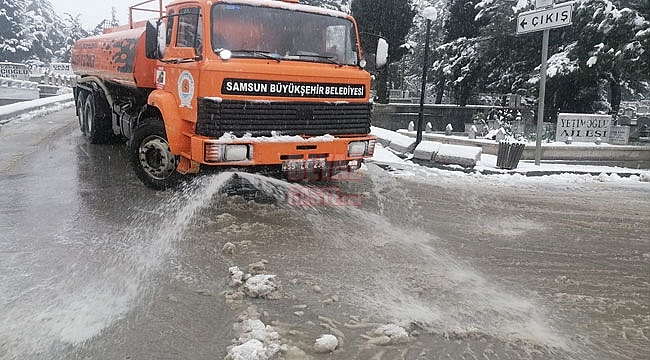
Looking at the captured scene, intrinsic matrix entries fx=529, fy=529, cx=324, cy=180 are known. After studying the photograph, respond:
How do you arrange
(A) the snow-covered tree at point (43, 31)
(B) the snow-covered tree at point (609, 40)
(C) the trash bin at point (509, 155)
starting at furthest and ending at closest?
1. (A) the snow-covered tree at point (43, 31)
2. (B) the snow-covered tree at point (609, 40)
3. (C) the trash bin at point (509, 155)

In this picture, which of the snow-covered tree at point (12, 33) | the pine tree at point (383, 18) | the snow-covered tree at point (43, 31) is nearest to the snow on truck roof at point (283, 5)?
the pine tree at point (383, 18)

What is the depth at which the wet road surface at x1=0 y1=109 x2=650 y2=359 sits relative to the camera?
11.0 feet

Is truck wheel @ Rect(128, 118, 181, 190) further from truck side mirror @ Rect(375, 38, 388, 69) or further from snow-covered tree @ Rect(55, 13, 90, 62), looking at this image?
snow-covered tree @ Rect(55, 13, 90, 62)

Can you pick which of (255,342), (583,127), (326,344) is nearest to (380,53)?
(326,344)

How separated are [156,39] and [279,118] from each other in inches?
79.0

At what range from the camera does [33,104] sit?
18000mm

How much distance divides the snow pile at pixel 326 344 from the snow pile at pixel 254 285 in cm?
73

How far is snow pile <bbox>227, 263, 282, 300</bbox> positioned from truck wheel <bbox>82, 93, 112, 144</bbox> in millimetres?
7217

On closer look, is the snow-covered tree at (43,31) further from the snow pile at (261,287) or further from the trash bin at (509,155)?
the snow pile at (261,287)

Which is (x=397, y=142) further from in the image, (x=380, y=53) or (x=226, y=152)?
(x=226, y=152)

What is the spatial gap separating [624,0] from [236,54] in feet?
50.3

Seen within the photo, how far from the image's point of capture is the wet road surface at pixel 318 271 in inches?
132

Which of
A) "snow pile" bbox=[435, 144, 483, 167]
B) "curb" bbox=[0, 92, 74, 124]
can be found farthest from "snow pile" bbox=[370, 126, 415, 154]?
"curb" bbox=[0, 92, 74, 124]

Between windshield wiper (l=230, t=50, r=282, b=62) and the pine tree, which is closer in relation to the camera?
windshield wiper (l=230, t=50, r=282, b=62)
